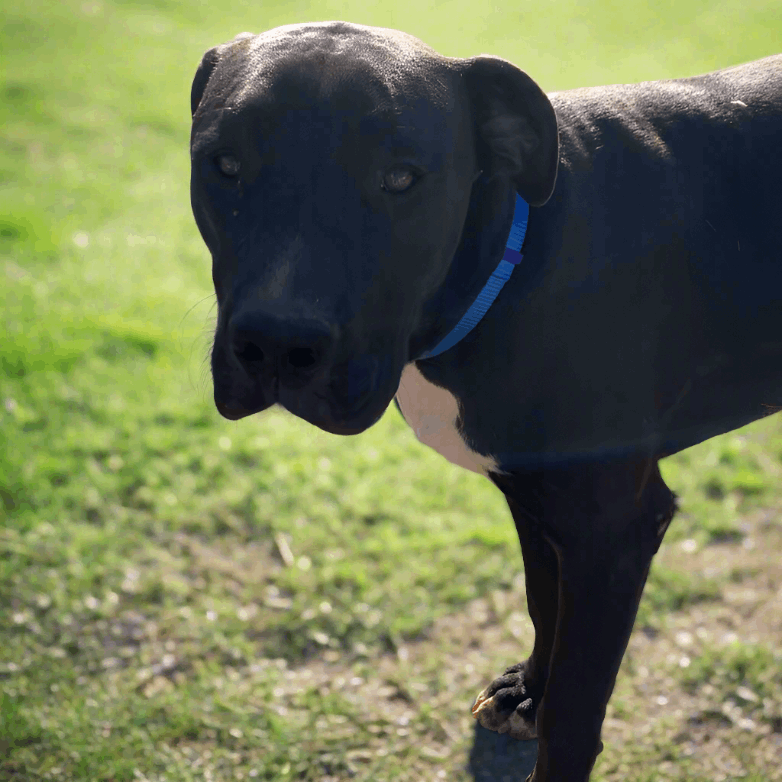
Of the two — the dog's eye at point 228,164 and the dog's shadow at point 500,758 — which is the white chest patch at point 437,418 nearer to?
the dog's eye at point 228,164

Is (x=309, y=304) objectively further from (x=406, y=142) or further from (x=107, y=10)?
(x=107, y=10)

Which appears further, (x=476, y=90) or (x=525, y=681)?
(x=525, y=681)

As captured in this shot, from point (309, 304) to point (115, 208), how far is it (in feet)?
20.6

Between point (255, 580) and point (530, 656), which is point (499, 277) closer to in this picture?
point (530, 656)

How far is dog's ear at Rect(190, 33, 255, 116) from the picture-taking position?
2.00m

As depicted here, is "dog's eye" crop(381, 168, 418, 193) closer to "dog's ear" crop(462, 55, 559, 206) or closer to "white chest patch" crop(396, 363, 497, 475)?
"dog's ear" crop(462, 55, 559, 206)

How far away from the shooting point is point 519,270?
1997mm

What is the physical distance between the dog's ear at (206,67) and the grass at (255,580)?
0.58 m

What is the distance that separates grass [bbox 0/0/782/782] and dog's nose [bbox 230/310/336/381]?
1.60 feet

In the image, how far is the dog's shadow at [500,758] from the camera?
2.97 meters

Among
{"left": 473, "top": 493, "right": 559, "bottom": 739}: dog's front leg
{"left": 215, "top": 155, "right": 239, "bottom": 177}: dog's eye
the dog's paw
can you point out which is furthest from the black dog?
the dog's paw

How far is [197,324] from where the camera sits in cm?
602

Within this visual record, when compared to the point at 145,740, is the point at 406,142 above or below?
above

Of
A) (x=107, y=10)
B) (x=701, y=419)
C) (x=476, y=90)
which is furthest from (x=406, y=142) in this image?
(x=107, y=10)
